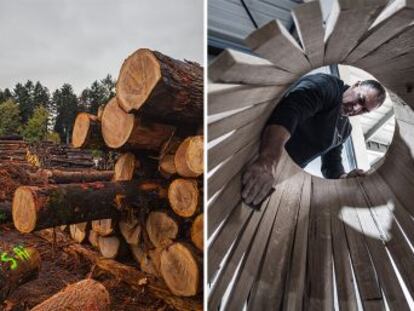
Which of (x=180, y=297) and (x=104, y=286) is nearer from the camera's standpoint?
(x=180, y=297)

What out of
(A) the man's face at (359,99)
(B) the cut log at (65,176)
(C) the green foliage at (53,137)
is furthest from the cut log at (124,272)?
(A) the man's face at (359,99)

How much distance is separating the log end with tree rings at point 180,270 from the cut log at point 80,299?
0.25 metres

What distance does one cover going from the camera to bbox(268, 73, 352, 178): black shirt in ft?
3.79

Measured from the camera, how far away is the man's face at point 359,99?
1337 millimetres

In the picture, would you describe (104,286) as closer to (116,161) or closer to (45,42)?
(116,161)

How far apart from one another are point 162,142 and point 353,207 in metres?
0.77

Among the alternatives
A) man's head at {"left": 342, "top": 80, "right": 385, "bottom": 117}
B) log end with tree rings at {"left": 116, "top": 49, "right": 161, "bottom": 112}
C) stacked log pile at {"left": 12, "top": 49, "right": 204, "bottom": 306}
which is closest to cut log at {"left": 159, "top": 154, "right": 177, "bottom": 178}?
stacked log pile at {"left": 12, "top": 49, "right": 204, "bottom": 306}

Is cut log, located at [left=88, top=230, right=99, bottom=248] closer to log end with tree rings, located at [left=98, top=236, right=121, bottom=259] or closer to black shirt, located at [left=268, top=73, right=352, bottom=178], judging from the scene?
log end with tree rings, located at [left=98, top=236, right=121, bottom=259]

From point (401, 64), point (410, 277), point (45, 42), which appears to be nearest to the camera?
point (401, 64)

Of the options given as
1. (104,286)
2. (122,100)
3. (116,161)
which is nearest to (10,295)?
(104,286)

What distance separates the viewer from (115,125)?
156cm

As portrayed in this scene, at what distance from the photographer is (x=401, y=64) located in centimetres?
110

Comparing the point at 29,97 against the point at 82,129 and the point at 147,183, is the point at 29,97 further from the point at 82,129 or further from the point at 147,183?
the point at 147,183

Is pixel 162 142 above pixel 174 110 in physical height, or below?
below
